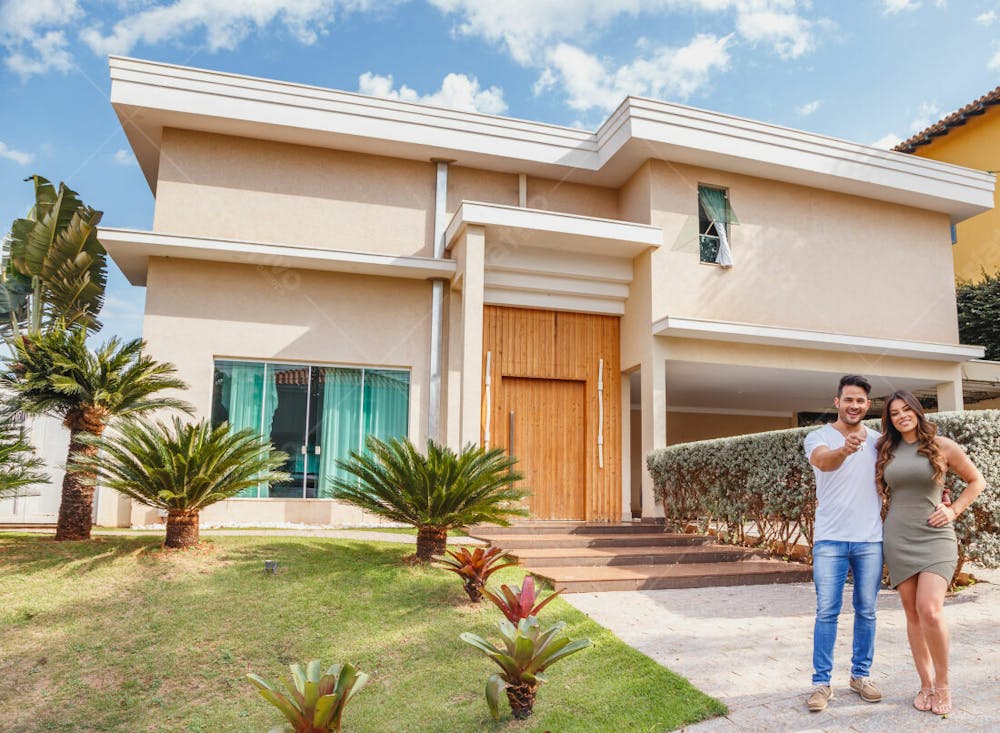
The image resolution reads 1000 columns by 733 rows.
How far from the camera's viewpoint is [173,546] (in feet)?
23.9

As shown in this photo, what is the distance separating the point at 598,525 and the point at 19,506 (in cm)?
1062

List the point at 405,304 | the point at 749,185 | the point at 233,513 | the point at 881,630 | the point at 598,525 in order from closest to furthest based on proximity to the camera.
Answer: the point at 881,630 → the point at 598,525 → the point at 233,513 → the point at 405,304 → the point at 749,185

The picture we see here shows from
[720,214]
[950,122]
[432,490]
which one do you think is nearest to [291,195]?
[432,490]

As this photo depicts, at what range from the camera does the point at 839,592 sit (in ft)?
13.0

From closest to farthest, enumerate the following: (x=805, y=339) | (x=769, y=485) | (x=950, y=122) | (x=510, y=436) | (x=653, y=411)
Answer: (x=769, y=485) → (x=653, y=411) → (x=510, y=436) → (x=805, y=339) → (x=950, y=122)

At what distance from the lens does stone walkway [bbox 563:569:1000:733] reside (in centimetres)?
390

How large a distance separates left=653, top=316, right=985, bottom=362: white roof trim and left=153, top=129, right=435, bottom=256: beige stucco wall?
447 centimetres

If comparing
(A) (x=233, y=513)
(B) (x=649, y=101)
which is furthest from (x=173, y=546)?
(B) (x=649, y=101)

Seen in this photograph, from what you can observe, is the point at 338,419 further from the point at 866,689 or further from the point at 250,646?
the point at 866,689

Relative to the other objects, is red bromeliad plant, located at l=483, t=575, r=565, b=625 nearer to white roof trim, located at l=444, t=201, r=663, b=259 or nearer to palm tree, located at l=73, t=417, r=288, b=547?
palm tree, located at l=73, t=417, r=288, b=547

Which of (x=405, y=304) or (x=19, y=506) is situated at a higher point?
(x=405, y=304)

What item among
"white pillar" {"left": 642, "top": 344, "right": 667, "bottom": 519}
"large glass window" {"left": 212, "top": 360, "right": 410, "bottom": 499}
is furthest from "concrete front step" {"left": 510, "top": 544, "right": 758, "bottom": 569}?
"large glass window" {"left": 212, "top": 360, "right": 410, "bottom": 499}

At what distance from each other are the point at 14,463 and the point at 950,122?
20.5 metres

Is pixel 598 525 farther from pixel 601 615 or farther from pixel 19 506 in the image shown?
pixel 19 506
